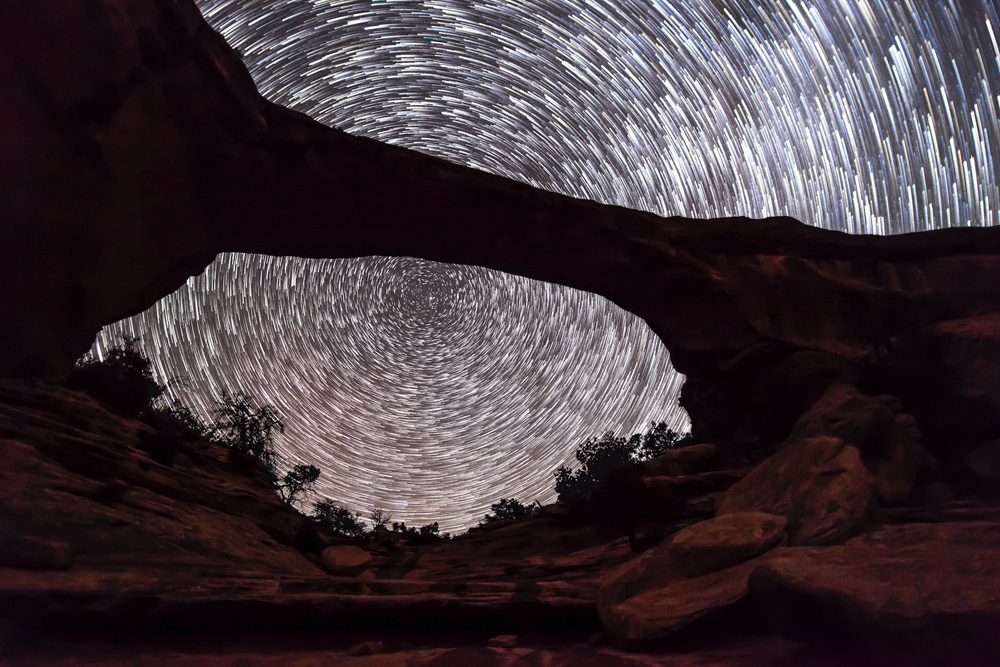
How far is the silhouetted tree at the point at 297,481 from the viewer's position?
20.0 meters

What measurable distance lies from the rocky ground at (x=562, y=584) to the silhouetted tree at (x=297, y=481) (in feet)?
43.8

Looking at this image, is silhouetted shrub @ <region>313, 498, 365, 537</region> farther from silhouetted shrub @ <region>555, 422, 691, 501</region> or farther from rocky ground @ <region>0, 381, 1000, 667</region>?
rocky ground @ <region>0, 381, 1000, 667</region>

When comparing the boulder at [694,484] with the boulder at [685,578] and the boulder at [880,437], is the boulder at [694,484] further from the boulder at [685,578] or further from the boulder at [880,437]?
the boulder at [685,578]

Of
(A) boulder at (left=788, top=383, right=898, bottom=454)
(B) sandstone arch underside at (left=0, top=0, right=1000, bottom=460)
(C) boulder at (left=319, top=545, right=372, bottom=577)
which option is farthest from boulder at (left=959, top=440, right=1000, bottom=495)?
(C) boulder at (left=319, top=545, right=372, bottom=577)

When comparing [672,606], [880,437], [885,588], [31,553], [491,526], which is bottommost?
[491,526]

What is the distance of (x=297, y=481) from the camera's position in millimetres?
20219

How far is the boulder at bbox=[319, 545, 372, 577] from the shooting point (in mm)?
8883

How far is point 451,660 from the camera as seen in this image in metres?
3.41

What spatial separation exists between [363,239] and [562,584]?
8.88 m

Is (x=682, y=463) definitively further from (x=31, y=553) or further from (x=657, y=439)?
(x=31, y=553)

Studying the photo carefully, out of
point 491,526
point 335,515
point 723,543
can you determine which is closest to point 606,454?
point 491,526

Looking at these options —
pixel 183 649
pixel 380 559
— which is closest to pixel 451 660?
pixel 183 649

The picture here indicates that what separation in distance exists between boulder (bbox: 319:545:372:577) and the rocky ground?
Answer: 1.57 m

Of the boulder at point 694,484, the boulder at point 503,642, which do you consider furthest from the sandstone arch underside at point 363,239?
the boulder at point 503,642
